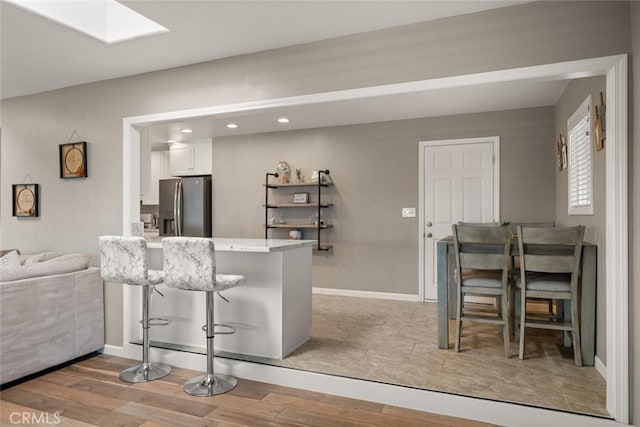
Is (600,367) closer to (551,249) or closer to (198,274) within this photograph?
(551,249)

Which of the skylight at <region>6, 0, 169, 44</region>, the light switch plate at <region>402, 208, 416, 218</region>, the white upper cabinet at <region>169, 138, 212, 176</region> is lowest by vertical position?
the light switch plate at <region>402, 208, 416, 218</region>

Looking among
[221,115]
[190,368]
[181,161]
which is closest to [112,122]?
[221,115]

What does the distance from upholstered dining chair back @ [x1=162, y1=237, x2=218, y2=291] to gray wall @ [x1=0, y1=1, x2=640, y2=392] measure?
3.96ft

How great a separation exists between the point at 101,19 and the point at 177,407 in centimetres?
274

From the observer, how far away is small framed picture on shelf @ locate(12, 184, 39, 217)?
401 centimetres

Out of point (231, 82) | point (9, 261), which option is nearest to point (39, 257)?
point (9, 261)

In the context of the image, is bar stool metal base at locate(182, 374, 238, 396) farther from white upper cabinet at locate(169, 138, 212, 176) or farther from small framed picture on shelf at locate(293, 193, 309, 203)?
white upper cabinet at locate(169, 138, 212, 176)

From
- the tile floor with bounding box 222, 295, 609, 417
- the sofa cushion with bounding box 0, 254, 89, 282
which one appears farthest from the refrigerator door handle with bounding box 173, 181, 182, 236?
the tile floor with bounding box 222, 295, 609, 417

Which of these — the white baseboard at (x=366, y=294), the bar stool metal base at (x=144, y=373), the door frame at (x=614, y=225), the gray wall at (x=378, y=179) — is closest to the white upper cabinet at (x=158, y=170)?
the gray wall at (x=378, y=179)

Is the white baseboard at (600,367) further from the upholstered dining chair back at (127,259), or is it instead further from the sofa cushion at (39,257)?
the sofa cushion at (39,257)

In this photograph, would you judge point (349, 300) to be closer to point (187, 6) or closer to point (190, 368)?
point (190, 368)

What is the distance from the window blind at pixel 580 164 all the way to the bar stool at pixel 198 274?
2755 mm

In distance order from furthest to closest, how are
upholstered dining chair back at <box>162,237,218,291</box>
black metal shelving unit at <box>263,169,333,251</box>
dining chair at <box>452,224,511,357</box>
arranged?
black metal shelving unit at <box>263,169,333,251</box>
dining chair at <box>452,224,511,357</box>
upholstered dining chair back at <box>162,237,218,291</box>

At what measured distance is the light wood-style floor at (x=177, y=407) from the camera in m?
2.33
